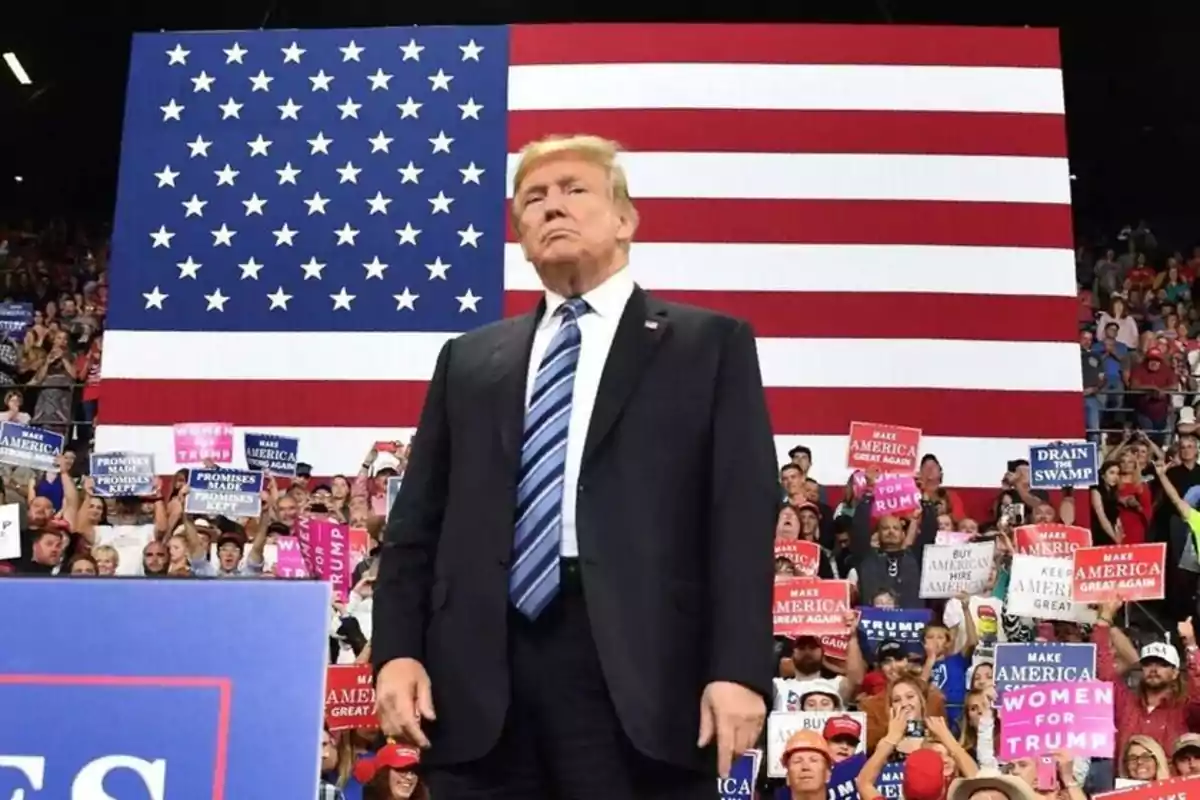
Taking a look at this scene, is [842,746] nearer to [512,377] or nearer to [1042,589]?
[1042,589]

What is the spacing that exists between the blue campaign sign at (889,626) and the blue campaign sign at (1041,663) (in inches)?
28.5

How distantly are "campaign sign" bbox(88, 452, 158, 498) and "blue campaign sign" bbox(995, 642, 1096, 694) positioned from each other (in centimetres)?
430

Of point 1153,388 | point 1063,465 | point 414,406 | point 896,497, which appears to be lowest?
point 896,497

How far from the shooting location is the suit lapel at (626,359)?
1.64 metres

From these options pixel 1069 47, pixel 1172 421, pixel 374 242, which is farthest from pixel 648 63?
pixel 1069 47

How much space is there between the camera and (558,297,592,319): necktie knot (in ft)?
5.74

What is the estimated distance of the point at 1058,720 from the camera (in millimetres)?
4258

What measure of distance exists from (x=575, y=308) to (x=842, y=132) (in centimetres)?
731

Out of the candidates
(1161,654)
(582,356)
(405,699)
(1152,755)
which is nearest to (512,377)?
(582,356)

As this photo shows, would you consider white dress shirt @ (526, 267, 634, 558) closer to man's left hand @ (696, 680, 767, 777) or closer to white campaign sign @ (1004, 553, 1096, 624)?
man's left hand @ (696, 680, 767, 777)

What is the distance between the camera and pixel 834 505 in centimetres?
796

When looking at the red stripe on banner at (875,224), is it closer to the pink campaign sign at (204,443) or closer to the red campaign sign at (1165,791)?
the pink campaign sign at (204,443)

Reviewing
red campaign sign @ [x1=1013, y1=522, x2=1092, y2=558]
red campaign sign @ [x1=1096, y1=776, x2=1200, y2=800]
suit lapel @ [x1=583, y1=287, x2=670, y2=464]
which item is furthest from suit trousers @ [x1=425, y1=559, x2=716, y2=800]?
red campaign sign @ [x1=1013, y1=522, x2=1092, y2=558]

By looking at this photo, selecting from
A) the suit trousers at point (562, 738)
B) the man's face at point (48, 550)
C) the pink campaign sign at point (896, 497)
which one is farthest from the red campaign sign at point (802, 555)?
the suit trousers at point (562, 738)
